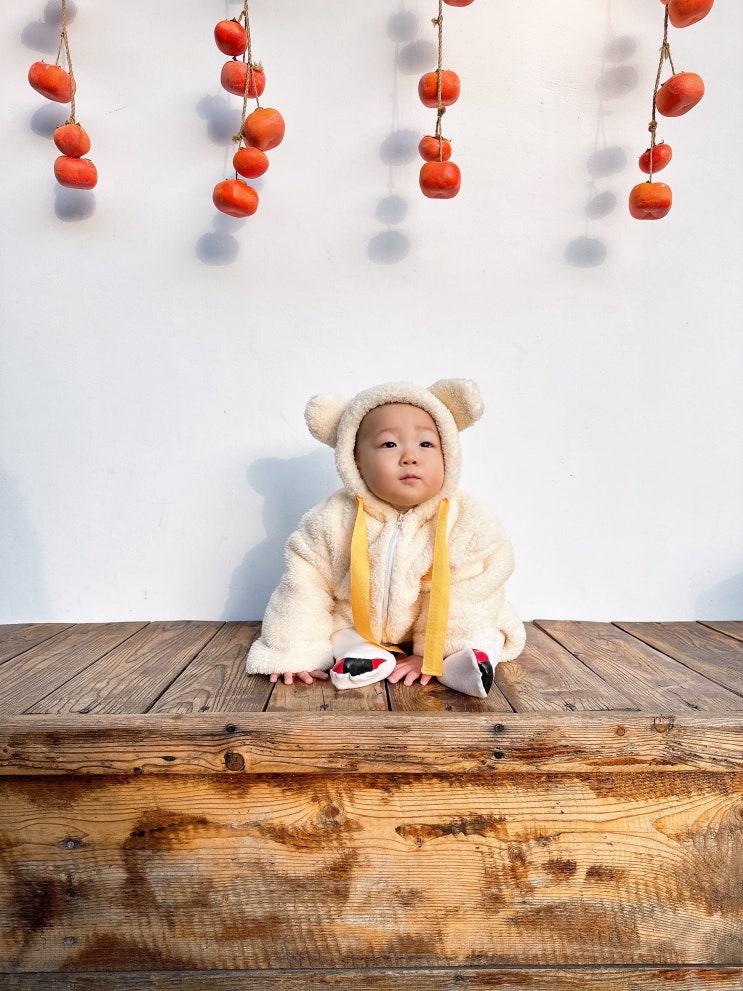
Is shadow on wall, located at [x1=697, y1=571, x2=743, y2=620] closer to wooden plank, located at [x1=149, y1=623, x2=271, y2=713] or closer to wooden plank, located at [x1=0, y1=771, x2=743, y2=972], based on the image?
wooden plank, located at [x1=0, y1=771, x2=743, y2=972]

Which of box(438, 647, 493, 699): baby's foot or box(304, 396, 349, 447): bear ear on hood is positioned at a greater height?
box(304, 396, 349, 447): bear ear on hood

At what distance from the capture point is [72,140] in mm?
1345

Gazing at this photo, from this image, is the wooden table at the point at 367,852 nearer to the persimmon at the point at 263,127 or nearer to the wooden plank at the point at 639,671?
the wooden plank at the point at 639,671

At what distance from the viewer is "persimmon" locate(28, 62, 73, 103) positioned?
4.38 ft

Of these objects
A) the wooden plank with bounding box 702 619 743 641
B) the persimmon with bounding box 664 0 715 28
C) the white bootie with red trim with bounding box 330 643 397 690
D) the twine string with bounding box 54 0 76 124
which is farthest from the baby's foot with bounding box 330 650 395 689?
the persimmon with bounding box 664 0 715 28

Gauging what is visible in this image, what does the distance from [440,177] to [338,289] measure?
337 mm

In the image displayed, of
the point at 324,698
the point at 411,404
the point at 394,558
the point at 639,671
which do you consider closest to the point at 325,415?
the point at 411,404

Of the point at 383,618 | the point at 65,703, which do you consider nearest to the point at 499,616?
the point at 383,618

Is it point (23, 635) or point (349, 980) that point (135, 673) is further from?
point (349, 980)

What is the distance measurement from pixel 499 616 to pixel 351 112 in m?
1.15

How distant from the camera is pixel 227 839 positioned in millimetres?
913

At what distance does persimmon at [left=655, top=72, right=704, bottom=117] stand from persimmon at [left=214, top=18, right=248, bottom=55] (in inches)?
33.0

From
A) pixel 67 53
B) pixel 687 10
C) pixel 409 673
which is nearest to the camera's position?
pixel 409 673

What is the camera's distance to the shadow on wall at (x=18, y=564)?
1522 mm
